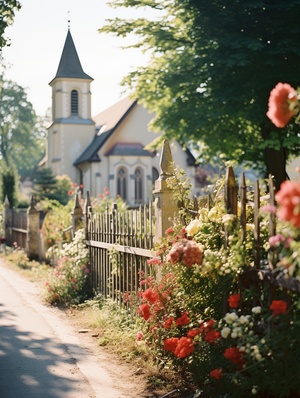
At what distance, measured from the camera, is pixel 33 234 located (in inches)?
788

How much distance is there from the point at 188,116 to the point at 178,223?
13108mm

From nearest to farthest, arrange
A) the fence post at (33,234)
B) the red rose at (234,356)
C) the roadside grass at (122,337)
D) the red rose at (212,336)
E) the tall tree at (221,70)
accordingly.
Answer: the red rose at (234,356) → the red rose at (212,336) → the roadside grass at (122,337) → the tall tree at (221,70) → the fence post at (33,234)

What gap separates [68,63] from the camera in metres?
50.0

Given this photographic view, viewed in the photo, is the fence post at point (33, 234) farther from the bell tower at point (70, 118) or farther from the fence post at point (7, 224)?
the bell tower at point (70, 118)

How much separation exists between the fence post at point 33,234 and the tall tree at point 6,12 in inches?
278

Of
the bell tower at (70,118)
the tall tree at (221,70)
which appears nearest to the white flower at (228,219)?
the tall tree at (221,70)

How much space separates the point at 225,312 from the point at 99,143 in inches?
1593

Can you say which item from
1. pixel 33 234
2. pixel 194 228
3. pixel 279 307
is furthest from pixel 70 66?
pixel 279 307

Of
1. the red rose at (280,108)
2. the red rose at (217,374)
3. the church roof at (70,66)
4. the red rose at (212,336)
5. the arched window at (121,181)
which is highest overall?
the church roof at (70,66)

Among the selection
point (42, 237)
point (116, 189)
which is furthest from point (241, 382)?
point (116, 189)

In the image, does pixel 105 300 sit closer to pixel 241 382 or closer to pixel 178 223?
pixel 178 223

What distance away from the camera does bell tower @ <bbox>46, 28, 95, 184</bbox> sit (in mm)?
48500

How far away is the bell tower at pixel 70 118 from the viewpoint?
48.5m

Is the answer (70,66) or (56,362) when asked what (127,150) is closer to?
(70,66)
